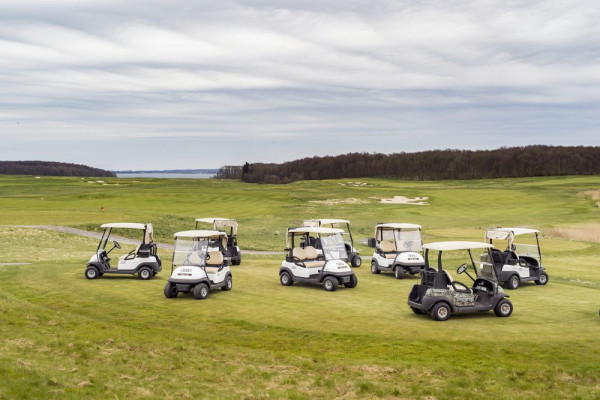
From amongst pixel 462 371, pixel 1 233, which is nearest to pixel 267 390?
pixel 462 371

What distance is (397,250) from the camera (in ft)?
98.2

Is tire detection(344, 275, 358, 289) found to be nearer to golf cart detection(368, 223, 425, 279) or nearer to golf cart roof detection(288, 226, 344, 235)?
golf cart roof detection(288, 226, 344, 235)

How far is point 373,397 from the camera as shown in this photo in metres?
12.3

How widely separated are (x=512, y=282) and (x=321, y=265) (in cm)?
810

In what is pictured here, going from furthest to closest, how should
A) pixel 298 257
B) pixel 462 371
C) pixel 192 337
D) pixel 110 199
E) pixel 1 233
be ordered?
1. pixel 110 199
2. pixel 1 233
3. pixel 298 257
4. pixel 192 337
5. pixel 462 371

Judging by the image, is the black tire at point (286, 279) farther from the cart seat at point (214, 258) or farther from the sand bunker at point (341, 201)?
the sand bunker at point (341, 201)

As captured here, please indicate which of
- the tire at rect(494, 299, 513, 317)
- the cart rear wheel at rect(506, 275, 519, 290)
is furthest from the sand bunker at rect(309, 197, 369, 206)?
the tire at rect(494, 299, 513, 317)

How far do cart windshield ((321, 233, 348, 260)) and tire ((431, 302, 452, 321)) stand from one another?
313 inches

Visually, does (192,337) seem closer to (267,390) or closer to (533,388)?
(267,390)

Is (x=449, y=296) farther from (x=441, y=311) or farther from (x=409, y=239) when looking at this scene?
(x=409, y=239)

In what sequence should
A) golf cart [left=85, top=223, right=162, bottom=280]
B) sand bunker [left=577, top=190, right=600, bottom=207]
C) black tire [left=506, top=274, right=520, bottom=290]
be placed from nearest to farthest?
1. black tire [left=506, top=274, right=520, bottom=290]
2. golf cart [left=85, top=223, right=162, bottom=280]
3. sand bunker [left=577, top=190, right=600, bottom=207]

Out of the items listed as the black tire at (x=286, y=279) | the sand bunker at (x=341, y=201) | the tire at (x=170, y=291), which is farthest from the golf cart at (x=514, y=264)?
the sand bunker at (x=341, y=201)

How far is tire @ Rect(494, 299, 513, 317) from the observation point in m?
18.8

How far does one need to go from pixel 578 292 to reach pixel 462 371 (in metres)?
12.8
